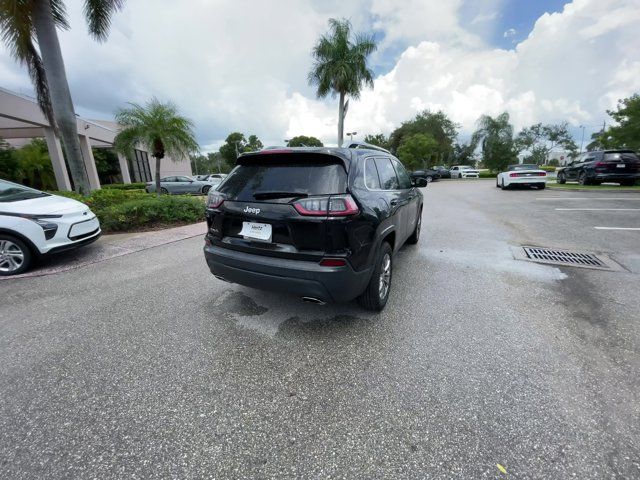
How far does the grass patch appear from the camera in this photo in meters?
7.12

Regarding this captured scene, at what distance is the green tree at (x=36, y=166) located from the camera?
18.7m

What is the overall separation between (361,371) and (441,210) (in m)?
8.90

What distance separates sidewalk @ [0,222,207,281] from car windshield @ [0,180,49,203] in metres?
1.05

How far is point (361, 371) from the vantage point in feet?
7.39

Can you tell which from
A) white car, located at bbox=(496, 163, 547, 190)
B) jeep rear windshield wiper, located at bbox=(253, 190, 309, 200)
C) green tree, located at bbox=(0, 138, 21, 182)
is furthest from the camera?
green tree, located at bbox=(0, 138, 21, 182)

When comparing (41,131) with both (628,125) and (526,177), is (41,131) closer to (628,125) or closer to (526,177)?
(526,177)

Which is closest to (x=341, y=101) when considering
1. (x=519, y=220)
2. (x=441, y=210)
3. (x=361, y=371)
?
(x=441, y=210)

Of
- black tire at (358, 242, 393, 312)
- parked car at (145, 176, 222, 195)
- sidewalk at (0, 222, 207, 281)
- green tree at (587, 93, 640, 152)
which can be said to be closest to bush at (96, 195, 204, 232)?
sidewalk at (0, 222, 207, 281)

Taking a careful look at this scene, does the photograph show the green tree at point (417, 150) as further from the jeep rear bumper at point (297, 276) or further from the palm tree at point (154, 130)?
the jeep rear bumper at point (297, 276)

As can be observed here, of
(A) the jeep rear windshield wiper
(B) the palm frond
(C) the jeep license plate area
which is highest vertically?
(B) the palm frond

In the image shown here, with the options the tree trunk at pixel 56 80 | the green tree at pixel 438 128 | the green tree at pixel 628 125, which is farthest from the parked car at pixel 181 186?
the green tree at pixel 438 128

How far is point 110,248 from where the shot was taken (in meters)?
5.63

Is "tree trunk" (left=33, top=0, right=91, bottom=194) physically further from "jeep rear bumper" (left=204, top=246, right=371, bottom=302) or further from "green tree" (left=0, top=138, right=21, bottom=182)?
"green tree" (left=0, top=138, right=21, bottom=182)

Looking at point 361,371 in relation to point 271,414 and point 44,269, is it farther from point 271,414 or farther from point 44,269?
point 44,269
